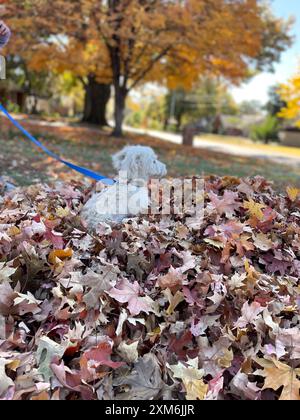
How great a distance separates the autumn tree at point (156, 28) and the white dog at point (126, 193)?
30.8 ft

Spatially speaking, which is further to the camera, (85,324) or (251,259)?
(251,259)

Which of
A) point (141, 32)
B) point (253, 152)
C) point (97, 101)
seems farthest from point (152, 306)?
point (97, 101)

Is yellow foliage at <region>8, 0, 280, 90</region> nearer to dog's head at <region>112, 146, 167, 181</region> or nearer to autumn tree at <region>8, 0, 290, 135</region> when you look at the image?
autumn tree at <region>8, 0, 290, 135</region>

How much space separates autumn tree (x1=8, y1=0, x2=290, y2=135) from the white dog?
370 inches

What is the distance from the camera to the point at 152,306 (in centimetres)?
222

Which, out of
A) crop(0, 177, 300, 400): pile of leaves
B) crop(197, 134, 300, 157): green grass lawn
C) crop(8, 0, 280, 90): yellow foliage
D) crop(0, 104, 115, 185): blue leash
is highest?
crop(8, 0, 280, 90): yellow foliage

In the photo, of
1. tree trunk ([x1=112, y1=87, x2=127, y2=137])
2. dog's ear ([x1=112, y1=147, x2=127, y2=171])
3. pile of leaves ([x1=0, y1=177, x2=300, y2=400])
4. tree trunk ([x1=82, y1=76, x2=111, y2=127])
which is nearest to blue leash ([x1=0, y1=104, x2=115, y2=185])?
dog's ear ([x1=112, y1=147, x2=127, y2=171])

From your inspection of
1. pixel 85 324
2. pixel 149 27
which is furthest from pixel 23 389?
pixel 149 27

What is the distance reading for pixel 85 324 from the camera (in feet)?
6.99

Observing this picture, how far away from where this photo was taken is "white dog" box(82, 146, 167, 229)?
311cm

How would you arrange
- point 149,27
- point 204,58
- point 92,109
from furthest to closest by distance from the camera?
point 92,109
point 204,58
point 149,27

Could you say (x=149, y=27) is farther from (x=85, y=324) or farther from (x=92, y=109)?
(x=85, y=324)

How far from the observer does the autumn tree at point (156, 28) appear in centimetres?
1194

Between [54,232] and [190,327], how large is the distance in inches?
45.4
